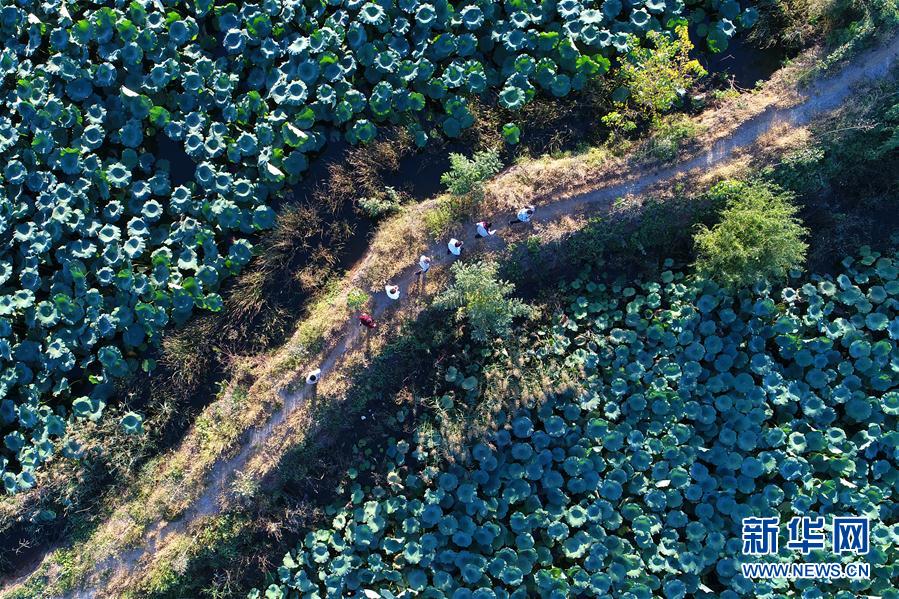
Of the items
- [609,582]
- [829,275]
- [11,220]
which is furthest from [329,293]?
[829,275]

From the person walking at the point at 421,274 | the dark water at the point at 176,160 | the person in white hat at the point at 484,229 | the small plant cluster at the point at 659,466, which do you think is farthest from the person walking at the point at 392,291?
the dark water at the point at 176,160

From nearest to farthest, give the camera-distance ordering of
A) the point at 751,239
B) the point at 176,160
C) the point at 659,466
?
the point at 751,239, the point at 659,466, the point at 176,160

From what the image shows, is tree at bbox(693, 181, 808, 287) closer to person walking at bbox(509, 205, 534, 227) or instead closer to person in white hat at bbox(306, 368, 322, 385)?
person walking at bbox(509, 205, 534, 227)

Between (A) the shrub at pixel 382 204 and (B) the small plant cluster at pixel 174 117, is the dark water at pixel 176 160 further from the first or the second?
(A) the shrub at pixel 382 204

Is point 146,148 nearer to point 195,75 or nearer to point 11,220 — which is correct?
point 195,75

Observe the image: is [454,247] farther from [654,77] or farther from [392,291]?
[654,77]

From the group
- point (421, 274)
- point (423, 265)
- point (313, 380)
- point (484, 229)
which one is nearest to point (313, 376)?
point (313, 380)

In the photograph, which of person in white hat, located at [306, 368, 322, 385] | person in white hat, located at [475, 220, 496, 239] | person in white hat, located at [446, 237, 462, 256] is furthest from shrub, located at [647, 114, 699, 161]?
person in white hat, located at [306, 368, 322, 385]
